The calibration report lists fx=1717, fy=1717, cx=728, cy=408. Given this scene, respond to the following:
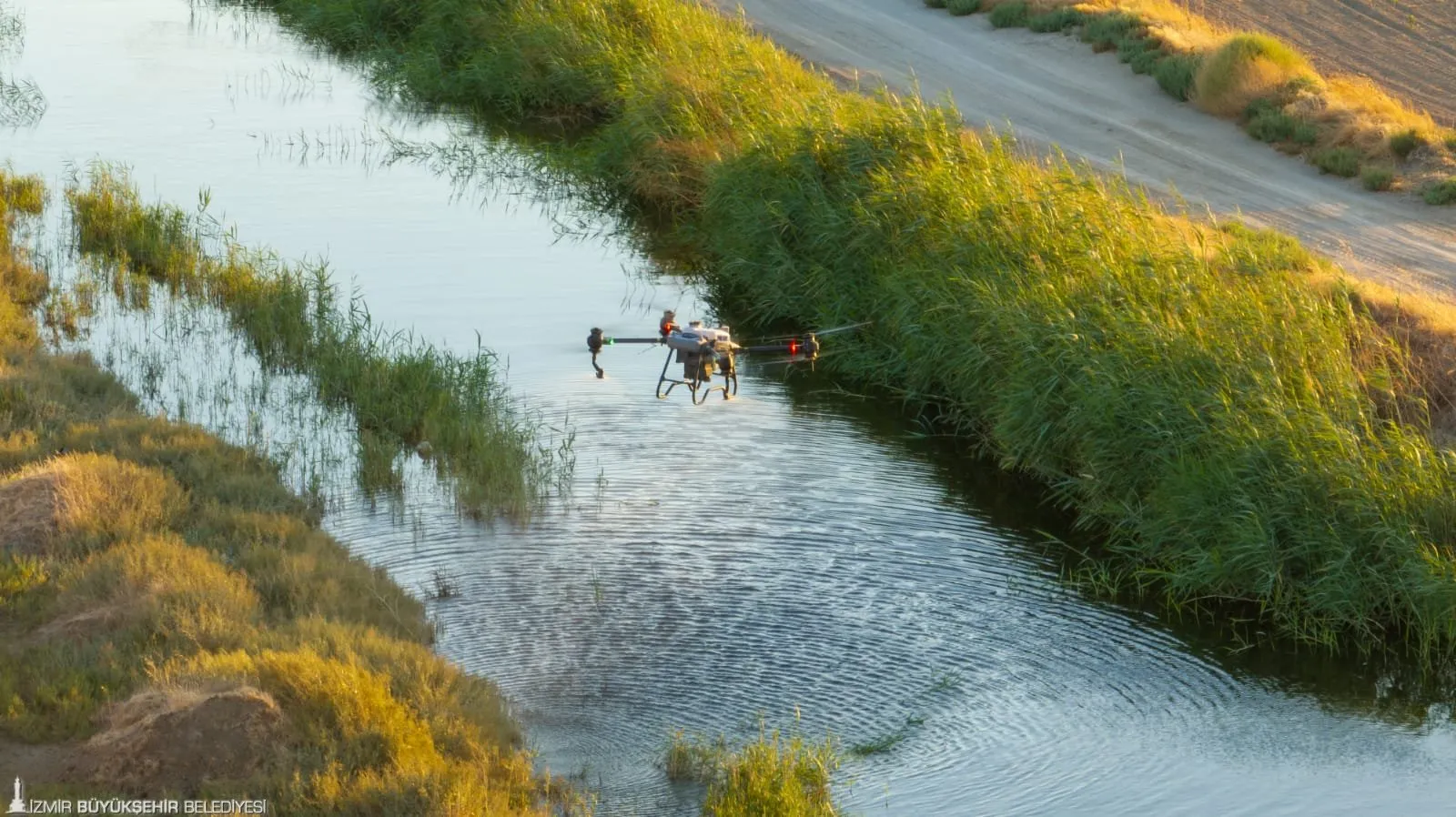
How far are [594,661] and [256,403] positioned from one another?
5563 millimetres

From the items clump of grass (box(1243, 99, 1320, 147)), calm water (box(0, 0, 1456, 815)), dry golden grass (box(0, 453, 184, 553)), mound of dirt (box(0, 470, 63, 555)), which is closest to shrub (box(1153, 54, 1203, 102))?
clump of grass (box(1243, 99, 1320, 147))

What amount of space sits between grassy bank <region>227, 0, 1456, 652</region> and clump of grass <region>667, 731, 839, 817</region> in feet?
11.9

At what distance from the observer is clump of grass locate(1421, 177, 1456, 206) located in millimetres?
18781

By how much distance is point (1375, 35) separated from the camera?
102ft

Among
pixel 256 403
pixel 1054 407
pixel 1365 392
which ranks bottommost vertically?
pixel 256 403

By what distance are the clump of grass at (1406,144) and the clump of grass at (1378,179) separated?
0.76 metres

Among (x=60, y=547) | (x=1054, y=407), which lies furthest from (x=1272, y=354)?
(x=60, y=547)

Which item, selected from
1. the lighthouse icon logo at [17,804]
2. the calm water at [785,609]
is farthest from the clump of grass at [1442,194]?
the lighthouse icon logo at [17,804]

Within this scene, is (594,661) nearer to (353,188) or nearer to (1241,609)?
(1241,609)

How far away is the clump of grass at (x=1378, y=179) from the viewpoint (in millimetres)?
19406

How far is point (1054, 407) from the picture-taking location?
522 inches

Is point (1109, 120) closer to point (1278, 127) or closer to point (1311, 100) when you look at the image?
point (1278, 127)

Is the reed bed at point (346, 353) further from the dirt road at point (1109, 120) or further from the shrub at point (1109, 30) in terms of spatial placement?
the shrub at point (1109, 30)

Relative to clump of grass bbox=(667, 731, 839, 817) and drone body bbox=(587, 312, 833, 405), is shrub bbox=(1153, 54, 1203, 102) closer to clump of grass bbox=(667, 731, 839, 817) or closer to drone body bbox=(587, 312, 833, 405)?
drone body bbox=(587, 312, 833, 405)
